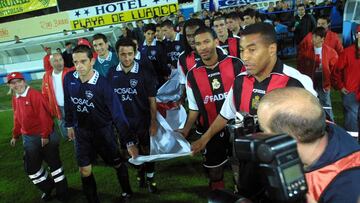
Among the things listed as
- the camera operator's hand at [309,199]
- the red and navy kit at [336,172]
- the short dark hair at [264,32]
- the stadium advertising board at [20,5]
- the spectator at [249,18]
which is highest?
the stadium advertising board at [20,5]

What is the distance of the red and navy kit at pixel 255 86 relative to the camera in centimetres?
307

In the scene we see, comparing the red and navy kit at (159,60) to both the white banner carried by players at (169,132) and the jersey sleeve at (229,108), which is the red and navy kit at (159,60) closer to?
the white banner carried by players at (169,132)

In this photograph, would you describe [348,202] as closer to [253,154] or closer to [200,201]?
[253,154]

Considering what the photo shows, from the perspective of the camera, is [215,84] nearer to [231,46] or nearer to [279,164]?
[231,46]

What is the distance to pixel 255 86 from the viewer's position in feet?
10.7

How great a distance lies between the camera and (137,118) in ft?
→ 16.5

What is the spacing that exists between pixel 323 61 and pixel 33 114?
453 centimetres

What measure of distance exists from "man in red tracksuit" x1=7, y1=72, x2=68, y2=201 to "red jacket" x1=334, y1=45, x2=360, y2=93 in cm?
400

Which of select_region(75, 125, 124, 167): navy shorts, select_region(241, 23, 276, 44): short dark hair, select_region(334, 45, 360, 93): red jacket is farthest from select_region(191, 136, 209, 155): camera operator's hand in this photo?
select_region(334, 45, 360, 93): red jacket

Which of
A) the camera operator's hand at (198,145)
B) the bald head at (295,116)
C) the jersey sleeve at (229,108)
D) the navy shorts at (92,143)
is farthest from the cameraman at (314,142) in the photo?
the navy shorts at (92,143)

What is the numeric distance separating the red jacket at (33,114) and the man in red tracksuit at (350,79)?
13.2 ft

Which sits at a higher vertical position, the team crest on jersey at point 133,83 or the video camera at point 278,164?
the video camera at point 278,164

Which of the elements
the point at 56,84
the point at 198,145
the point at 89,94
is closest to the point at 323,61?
the point at 198,145

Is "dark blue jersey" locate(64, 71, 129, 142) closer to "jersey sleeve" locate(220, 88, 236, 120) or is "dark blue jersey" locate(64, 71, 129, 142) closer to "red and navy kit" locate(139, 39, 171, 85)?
"jersey sleeve" locate(220, 88, 236, 120)
